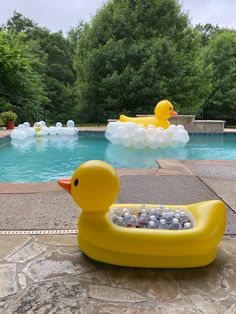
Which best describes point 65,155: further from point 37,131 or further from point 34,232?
point 34,232

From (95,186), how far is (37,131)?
32.9 ft

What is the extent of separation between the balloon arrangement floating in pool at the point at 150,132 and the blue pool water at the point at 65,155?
0.21m

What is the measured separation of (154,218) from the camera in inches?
87.7

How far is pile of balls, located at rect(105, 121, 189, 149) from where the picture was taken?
8461mm

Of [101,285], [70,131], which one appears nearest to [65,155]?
[70,131]

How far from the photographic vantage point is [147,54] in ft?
52.0

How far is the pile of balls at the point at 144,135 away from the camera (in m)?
8.46

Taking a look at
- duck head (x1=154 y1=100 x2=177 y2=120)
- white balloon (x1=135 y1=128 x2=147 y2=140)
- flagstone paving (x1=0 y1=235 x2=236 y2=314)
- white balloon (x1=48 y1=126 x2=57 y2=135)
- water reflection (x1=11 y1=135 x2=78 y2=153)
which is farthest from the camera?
white balloon (x1=48 y1=126 x2=57 y2=135)

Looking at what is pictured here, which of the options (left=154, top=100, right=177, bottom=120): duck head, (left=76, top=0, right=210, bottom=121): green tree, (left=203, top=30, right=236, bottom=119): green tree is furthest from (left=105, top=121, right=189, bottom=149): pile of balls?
(left=203, top=30, right=236, bottom=119): green tree

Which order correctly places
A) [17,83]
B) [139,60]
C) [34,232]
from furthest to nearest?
1. [139,60]
2. [17,83]
3. [34,232]

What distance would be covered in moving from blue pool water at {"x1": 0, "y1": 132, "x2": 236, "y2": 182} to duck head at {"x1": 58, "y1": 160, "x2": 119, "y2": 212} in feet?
12.3

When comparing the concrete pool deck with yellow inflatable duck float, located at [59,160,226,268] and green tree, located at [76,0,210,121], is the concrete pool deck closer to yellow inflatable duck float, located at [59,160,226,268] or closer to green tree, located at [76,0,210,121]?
yellow inflatable duck float, located at [59,160,226,268]

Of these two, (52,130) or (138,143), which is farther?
(52,130)

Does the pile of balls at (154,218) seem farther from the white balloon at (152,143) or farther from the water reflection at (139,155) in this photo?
the white balloon at (152,143)
